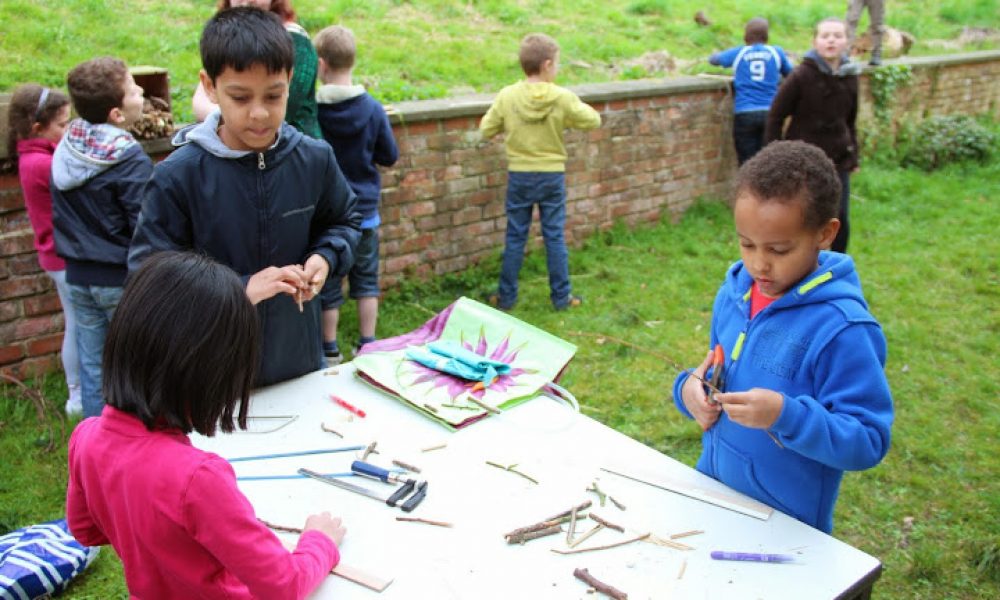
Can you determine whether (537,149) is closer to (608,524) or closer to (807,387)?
(807,387)

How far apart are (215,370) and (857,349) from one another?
4.36 feet

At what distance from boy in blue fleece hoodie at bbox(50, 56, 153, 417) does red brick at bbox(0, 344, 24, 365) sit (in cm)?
67

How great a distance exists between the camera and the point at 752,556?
176 centimetres

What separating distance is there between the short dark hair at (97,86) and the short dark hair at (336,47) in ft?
3.77

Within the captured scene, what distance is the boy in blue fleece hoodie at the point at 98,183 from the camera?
3.55 metres

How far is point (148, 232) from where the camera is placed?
92.5 inches

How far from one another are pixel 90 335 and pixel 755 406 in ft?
10.3

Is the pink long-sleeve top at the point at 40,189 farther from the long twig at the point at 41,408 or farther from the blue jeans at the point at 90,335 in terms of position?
the long twig at the point at 41,408

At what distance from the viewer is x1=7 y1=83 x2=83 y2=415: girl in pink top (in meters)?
3.75

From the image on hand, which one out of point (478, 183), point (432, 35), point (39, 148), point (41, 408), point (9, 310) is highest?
point (432, 35)

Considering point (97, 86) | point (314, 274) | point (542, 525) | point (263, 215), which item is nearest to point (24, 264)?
point (97, 86)

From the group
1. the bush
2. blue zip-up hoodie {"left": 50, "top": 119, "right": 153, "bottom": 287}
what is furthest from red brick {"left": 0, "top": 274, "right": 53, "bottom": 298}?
the bush

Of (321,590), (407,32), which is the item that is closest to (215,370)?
(321,590)

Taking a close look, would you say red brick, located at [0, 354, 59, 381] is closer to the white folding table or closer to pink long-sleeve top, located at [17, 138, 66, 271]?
pink long-sleeve top, located at [17, 138, 66, 271]
